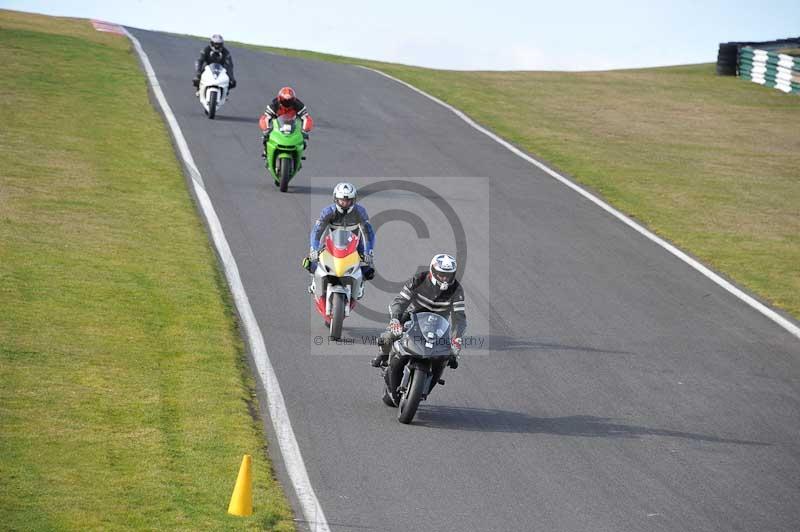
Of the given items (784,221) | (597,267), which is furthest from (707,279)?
(784,221)

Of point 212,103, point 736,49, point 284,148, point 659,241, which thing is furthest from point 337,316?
point 736,49

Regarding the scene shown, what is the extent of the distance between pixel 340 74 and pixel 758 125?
14983 millimetres

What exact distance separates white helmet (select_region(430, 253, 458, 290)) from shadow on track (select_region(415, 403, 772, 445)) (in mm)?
1497

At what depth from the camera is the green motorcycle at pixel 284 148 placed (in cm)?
2352

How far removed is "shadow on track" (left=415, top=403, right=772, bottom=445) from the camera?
1251 centimetres

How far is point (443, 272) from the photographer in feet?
40.8

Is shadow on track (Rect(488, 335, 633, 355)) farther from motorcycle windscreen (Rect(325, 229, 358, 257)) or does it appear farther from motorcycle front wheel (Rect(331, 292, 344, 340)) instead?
motorcycle windscreen (Rect(325, 229, 358, 257))

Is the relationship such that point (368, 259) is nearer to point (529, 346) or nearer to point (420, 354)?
point (529, 346)

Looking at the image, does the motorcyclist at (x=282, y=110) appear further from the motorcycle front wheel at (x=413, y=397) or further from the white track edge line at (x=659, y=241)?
the motorcycle front wheel at (x=413, y=397)

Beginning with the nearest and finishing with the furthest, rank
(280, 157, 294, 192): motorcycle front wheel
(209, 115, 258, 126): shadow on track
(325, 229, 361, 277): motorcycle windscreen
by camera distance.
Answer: (325, 229, 361, 277): motorcycle windscreen < (280, 157, 294, 192): motorcycle front wheel < (209, 115, 258, 126): shadow on track

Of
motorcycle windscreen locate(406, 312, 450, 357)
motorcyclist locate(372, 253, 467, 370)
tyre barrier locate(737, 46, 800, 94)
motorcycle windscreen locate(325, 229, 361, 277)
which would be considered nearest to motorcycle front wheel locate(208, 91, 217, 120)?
motorcycle windscreen locate(325, 229, 361, 277)

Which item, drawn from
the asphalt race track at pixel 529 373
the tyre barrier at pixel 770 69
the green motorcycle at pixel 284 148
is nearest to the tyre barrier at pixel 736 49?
the tyre barrier at pixel 770 69

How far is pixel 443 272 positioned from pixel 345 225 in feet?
12.6

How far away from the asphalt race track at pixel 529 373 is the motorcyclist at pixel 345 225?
0.95m
